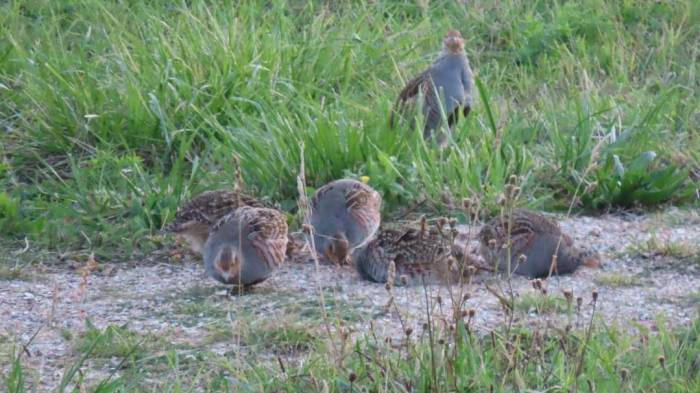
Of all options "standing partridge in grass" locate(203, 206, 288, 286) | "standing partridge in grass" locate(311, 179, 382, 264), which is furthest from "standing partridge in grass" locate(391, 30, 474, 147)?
"standing partridge in grass" locate(203, 206, 288, 286)

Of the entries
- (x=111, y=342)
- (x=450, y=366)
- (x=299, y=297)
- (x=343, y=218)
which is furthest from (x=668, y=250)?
(x=111, y=342)

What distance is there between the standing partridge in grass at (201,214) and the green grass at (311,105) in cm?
29

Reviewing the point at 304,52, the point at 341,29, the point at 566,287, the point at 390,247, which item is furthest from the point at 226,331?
the point at 341,29

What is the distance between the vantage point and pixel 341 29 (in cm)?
983

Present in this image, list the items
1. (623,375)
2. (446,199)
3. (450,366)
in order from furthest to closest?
(446,199) → (623,375) → (450,366)

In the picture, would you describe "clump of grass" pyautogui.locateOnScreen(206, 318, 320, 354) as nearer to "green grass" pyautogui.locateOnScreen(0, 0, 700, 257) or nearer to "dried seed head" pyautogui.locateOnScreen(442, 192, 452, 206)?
"green grass" pyautogui.locateOnScreen(0, 0, 700, 257)

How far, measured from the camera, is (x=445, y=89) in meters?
8.38

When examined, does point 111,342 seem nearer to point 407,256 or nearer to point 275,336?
point 275,336

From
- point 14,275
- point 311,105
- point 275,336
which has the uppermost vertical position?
point 311,105

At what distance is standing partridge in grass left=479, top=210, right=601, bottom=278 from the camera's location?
6.38 m

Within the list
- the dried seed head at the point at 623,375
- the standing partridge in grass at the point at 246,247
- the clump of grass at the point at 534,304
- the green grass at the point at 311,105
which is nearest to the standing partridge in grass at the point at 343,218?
the standing partridge in grass at the point at 246,247

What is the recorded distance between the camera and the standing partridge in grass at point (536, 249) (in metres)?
6.38

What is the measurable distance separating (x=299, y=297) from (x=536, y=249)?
1093mm

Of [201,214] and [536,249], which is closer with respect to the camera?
[536,249]
